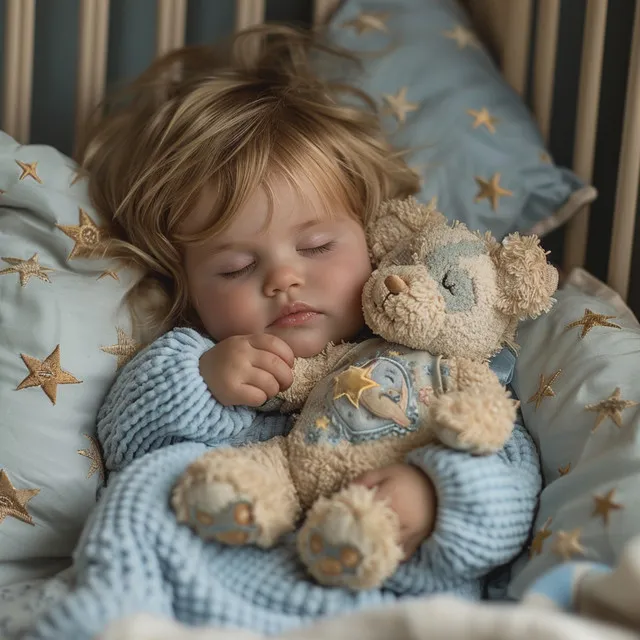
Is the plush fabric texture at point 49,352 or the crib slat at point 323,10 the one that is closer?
the plush fabric texture at point 49,352

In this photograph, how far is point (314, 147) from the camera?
0.94m

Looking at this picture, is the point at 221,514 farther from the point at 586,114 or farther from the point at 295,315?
the point at 586,114

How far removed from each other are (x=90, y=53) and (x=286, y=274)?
55 cm

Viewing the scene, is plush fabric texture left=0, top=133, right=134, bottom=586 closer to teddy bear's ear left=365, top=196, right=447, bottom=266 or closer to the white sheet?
the white sheet

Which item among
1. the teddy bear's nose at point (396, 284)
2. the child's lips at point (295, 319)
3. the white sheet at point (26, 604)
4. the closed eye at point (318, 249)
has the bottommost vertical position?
the white sheet at point (26, 604)

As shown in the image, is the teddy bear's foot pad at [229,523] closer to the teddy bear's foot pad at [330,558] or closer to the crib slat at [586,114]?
the teddy bear's foot pad at [330,558]

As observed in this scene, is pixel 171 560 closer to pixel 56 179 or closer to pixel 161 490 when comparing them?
pixel 161 490

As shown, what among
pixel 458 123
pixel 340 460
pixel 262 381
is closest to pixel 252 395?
pixel 262 381

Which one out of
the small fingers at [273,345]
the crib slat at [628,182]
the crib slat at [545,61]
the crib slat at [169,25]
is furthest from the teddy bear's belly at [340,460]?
the crib slat at [169,25]

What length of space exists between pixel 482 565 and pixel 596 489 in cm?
13

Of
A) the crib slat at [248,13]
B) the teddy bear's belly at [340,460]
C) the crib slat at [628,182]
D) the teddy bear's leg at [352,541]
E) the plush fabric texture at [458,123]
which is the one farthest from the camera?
the crib slat at [248,13]

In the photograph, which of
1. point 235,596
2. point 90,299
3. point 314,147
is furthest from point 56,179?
point 235,596

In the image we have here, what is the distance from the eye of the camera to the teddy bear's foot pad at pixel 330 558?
64 cm

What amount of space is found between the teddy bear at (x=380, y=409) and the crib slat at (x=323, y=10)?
0.51 m
